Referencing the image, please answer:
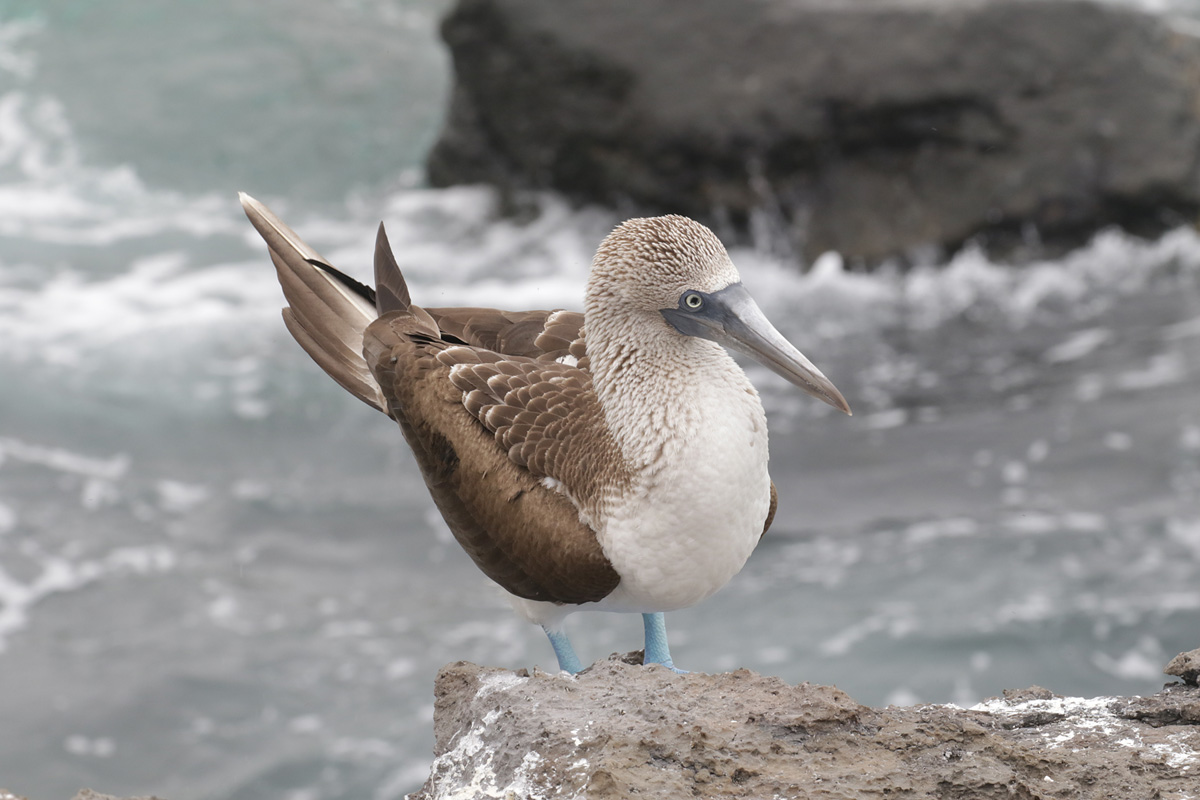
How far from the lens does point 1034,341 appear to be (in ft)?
37.2

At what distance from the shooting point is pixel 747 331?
3.99 m

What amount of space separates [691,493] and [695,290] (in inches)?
24.8

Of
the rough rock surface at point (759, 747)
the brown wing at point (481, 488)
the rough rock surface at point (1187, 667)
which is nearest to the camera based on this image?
the rough rock surface at point (759, 747)

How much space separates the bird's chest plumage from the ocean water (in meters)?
4.08

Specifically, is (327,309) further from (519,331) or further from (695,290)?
(695,290)

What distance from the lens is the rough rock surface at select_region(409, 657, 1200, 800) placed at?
3.00 m

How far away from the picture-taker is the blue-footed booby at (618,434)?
158 inches

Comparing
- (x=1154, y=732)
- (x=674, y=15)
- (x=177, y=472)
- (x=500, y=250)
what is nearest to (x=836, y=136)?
(x=674, y=15)

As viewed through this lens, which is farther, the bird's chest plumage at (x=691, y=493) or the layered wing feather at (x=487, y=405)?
the layered wing feather at (x=487, y=405)

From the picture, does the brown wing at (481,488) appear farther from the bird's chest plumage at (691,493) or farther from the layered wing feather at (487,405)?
the bird's chest plumage at (691,493)

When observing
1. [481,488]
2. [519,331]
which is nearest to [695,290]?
[481,488]

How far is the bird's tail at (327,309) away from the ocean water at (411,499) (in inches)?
132

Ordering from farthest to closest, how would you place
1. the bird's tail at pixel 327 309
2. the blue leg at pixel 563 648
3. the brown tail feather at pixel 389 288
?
the bird's tail at pixel 327 309, the brown tail feather at pixel 389 288, the blue leg at pixel 563 648

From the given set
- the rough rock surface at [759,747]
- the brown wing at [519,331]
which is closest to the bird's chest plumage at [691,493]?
the rough rock surface at [759,747]
